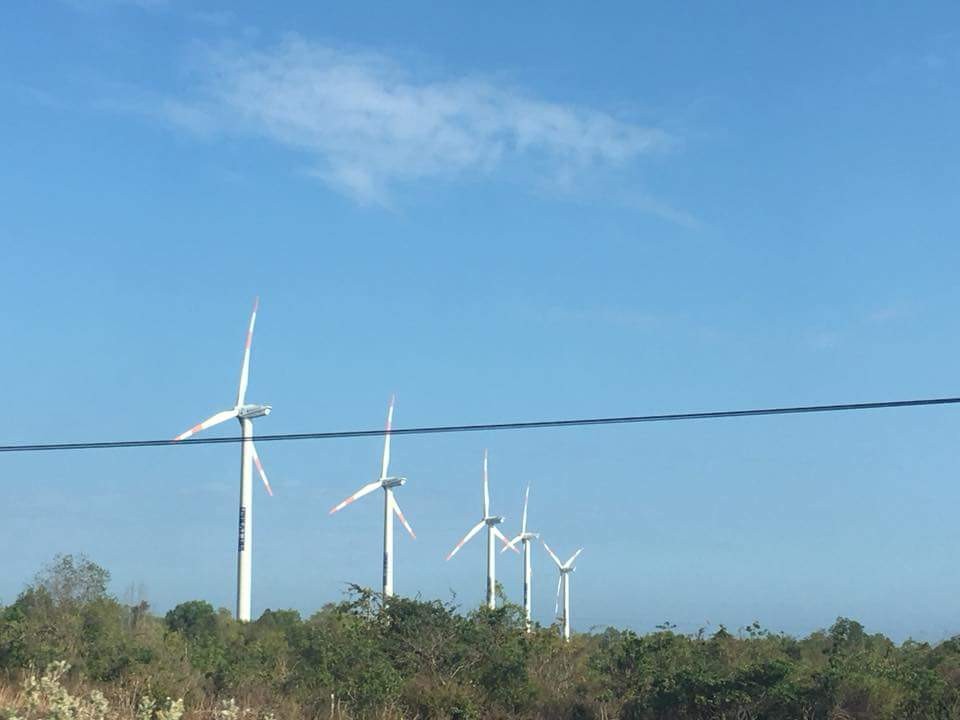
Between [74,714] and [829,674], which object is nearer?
[74,714]

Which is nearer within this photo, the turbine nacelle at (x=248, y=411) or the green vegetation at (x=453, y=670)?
the green vegetation at (x=453, y=670)

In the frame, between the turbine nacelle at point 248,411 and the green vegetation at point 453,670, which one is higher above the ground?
the turbine nacelle at point 248,411

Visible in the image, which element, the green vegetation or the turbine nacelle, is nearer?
the green vegetation

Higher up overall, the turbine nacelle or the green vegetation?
the turbine nacelle

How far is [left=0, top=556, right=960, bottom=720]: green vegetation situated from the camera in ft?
77.2

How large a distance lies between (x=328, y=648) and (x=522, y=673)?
449 cm

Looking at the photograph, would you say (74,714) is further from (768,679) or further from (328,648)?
(768,679)

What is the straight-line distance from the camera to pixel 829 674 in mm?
23422

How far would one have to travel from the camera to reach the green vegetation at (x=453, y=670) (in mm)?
23516

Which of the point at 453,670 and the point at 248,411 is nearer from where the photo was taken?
the point at 453,670

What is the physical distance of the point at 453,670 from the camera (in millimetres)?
27906

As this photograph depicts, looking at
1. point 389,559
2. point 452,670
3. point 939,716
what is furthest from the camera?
point 389,559

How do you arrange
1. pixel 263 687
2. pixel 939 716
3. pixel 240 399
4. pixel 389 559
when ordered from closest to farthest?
pixel 939 716 → pixel 263 687 → pixel 240 399 → pixel 389 559

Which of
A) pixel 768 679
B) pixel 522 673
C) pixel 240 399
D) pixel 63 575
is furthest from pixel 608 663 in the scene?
pixel 63 575
